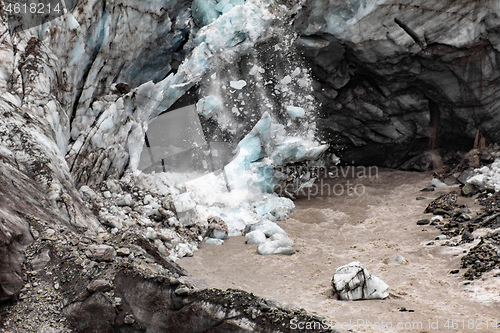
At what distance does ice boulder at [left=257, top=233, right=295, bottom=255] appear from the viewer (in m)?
4.80

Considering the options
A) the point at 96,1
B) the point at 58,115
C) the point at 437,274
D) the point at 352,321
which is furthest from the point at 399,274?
the point at 96,1

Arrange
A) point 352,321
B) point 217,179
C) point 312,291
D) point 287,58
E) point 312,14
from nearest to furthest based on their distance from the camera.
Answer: point 352,321, point 312,291, point 217,179, point 312,14, point 287,58

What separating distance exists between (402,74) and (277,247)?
473 centimetres

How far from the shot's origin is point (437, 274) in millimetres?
3996

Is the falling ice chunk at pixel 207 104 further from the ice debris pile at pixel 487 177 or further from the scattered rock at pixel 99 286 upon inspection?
the scattered rock at pixel 99 286

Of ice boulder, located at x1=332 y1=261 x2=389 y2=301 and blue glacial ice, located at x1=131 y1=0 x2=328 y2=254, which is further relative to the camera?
blue glacial ice, located at x1=131 y1=0 x2=328 y2=254

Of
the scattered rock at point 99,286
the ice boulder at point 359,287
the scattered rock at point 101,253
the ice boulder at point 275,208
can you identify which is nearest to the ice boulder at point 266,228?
the ice boulder at point 275,208

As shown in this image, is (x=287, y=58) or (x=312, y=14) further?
(x=287, y=58)

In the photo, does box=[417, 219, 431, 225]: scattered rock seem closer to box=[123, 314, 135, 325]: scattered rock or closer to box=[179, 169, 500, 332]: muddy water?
box=[179, 169, 500, 332]: muddy water

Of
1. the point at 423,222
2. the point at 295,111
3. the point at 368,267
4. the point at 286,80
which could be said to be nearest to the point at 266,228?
the point at 368,267

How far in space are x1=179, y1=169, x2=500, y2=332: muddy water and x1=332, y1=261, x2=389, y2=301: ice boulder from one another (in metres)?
0.09

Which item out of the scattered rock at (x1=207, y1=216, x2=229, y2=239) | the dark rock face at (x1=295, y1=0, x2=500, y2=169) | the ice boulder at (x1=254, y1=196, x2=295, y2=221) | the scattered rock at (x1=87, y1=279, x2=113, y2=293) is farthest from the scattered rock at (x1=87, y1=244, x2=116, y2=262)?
the dark rock face at (x1=295, y1=0, x2=500, y2=169)

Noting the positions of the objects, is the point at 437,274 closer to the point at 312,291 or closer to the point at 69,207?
the point at 312,291

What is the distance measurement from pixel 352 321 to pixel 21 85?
410 centimetres
